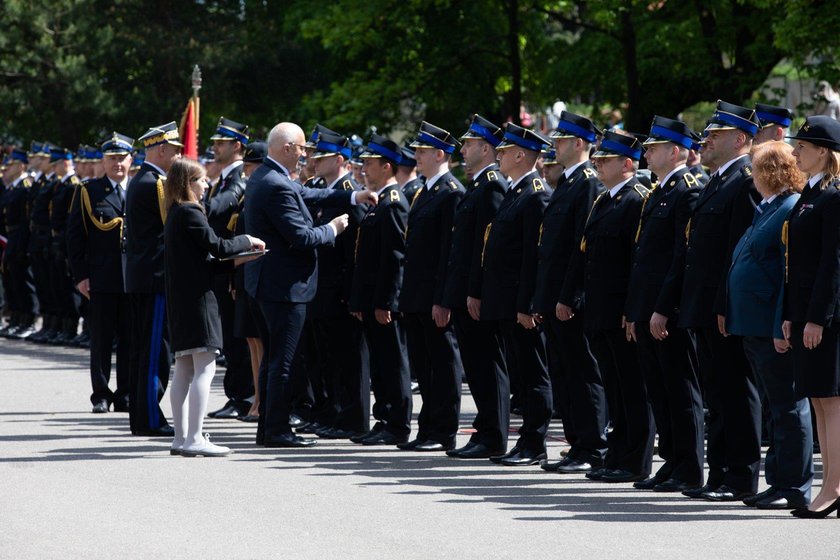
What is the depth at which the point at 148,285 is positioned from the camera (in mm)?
12055

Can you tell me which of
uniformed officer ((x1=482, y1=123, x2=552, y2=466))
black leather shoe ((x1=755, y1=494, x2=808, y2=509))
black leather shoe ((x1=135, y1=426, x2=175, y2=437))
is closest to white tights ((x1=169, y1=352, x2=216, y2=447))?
black leather shoe ((x1=135, y1=426, x2=175, y2=437))

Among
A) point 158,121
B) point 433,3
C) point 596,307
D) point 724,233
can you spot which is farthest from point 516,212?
point 158,121

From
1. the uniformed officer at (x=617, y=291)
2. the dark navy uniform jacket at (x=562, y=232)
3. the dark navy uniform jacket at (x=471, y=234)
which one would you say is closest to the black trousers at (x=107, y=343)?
the dark navy uniform jacket at (x=471, y=234)

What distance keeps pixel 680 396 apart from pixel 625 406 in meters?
0.51

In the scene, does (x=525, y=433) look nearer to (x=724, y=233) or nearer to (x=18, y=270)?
(x=724, y=233)

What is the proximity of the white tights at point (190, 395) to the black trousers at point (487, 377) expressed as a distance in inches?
70.4

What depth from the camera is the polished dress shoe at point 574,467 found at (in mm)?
10086

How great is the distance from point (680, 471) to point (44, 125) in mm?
31369

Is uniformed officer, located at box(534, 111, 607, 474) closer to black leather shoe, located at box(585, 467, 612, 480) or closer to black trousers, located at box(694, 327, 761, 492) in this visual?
black leather shoe, located at box(585, 467, 612, 480)

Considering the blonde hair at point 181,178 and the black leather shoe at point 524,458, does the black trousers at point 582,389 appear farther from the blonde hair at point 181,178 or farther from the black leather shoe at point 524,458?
the blonde hair at point 181,178

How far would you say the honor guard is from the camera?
1155cm

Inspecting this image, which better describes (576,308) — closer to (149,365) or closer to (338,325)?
(338,325)

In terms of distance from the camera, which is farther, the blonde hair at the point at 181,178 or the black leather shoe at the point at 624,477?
the blonde hair at the point at 181,178

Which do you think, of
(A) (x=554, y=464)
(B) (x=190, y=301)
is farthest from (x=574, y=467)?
(B) (x=190, y=301)
